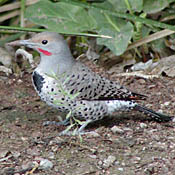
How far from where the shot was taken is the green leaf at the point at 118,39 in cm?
544

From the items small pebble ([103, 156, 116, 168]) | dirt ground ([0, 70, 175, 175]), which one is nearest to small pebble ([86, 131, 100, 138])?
dirt ground ([0, 70, 175, 175])

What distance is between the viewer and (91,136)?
170 inches

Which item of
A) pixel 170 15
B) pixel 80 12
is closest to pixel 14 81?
pixel 80 12

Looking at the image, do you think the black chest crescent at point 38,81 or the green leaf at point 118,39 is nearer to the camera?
the black chest crescent at point 38,81

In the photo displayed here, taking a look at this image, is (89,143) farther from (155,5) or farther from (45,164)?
(155,5)

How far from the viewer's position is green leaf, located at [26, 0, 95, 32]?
573cm

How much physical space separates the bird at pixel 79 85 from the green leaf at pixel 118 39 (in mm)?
851

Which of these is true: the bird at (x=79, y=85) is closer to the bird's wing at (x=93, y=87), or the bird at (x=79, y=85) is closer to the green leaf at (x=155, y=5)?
the bird's wing at (x=93, y=87)

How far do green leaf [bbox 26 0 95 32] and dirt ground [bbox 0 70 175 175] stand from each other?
993 millimetres

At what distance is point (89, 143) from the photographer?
413 centimetres

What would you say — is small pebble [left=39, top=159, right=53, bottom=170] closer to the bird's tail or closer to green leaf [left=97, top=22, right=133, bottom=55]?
the bird's tail

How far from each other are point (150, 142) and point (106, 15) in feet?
7.37

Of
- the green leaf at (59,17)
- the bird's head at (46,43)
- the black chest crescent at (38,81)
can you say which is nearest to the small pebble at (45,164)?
the black chest crescent at (38,81)

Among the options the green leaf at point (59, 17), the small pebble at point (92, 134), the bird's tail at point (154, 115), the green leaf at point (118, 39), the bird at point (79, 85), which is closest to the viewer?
the small pebble at point (92, 134)
